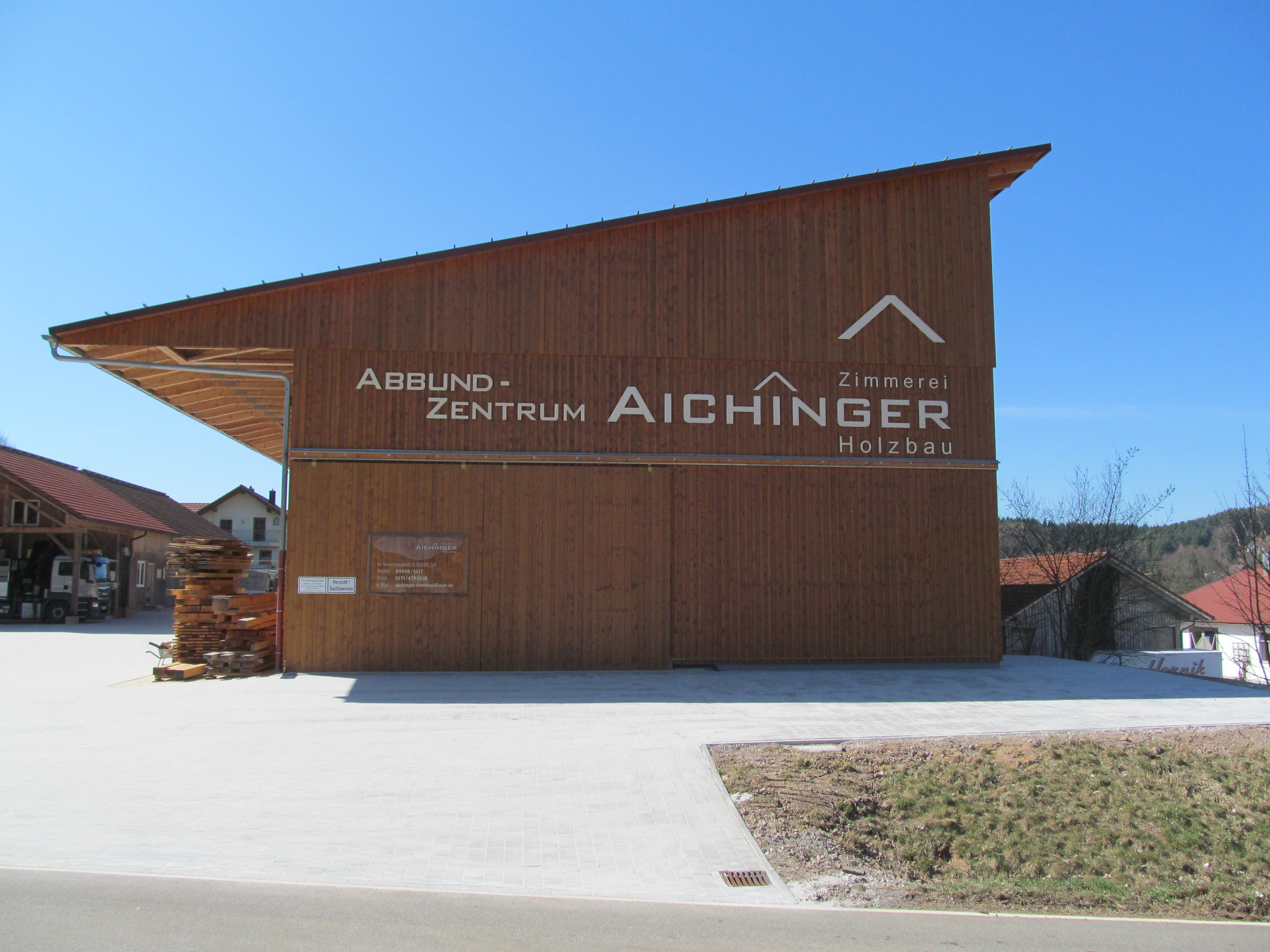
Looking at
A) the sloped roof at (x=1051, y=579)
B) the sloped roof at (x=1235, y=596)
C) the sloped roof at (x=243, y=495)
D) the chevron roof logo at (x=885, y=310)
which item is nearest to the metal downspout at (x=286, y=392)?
the chevron roof logo at (x=885, y=310)

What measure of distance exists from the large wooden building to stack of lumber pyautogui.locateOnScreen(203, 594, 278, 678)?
2.84ft

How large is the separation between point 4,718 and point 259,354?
24.3 ft

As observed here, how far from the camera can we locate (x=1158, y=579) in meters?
29.2

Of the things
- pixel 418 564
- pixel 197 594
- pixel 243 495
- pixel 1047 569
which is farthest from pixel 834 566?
pixel 243 495

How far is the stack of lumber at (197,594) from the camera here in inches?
598

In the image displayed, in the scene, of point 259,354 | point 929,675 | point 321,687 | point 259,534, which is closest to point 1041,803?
point 929,675

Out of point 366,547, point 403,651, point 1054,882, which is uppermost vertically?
point 366,547

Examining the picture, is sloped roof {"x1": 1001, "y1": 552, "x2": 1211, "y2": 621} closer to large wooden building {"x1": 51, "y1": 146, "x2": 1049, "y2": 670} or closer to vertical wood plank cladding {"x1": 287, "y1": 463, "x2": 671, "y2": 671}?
large wooden building {"x1": 51, "y1": 146, "x2": 1049, "y2": 670}

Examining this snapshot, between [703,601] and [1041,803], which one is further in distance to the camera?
[703,601]

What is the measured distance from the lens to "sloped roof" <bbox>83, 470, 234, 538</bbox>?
39.8 meters

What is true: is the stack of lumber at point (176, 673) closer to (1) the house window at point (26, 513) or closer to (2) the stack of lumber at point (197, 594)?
(2) the stack of lumber at point (197, 594)

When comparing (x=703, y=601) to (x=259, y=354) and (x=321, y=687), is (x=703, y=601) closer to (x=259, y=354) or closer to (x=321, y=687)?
(x=321, y=687)

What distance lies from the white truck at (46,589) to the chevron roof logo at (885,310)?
93.9 feet

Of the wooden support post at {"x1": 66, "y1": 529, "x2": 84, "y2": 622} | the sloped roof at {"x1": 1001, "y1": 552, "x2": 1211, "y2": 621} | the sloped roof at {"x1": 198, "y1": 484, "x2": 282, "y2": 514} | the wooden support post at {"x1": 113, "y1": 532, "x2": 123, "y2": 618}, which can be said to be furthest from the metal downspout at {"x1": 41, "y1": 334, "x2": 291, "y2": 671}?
the sloped roof at {"x1": 198, "y1": 484, "x2": 282, "y2": 514}
